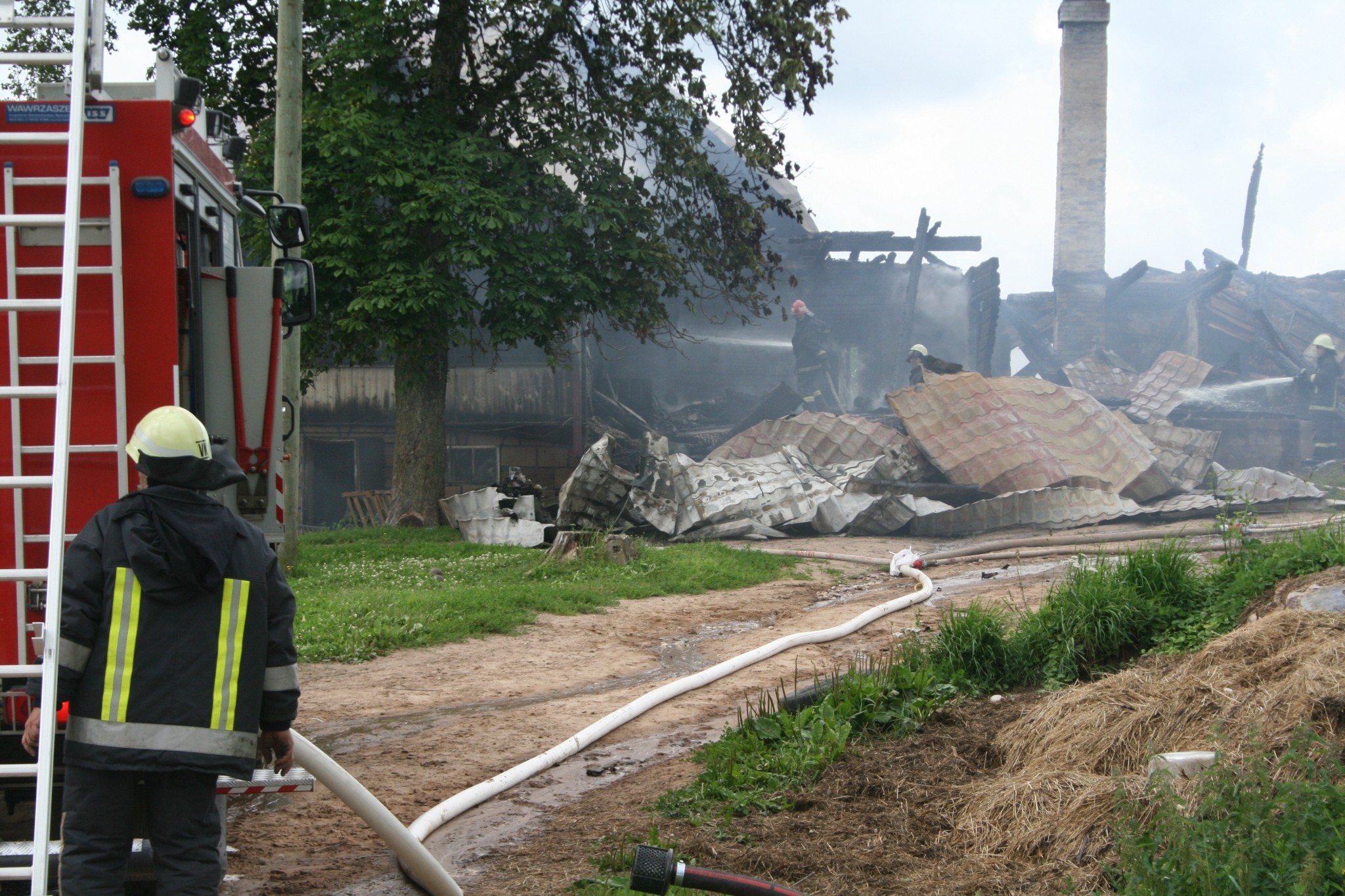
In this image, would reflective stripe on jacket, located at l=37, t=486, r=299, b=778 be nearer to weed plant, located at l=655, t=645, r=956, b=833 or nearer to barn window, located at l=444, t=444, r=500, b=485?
weed plant, located at l=655, t=645, r=956, b=833

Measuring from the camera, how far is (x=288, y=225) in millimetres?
5750

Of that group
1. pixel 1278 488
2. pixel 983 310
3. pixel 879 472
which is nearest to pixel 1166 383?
pixel 983 310

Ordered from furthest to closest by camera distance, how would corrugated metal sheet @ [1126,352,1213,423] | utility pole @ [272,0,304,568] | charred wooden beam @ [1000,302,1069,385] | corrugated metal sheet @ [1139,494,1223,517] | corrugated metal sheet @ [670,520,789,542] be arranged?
charred wooden beam @ [1000,302,1069,385] → corrugated metal sheet @ [1126,352,1213,423] → corrugated metal sheet @ [1139,494,1223,517] → corrugated metal sheet @ [670,520,789,542] → utility pole @ [272,0,304,568]

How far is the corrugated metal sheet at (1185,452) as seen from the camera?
785 inches

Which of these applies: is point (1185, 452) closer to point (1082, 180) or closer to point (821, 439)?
point (821, 439)

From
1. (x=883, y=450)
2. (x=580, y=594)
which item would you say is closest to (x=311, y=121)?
(x=580, y=594)

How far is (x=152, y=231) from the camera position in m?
3.87

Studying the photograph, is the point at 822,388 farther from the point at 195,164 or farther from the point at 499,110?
the point at 195,164

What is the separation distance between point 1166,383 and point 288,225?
25.4 metres

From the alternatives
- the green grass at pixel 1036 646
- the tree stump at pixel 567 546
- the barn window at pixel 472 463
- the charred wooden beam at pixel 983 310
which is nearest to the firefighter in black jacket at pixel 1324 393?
the charred wooden beam at pixel 983 310

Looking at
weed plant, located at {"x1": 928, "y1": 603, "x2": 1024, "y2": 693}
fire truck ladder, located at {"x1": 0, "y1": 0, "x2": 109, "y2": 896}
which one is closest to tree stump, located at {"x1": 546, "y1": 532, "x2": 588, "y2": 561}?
weed plant, located at {"x1": 928, "y1": 603, "x2": 1024, "y2": 693}

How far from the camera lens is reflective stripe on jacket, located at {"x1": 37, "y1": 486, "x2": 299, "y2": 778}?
293 cm

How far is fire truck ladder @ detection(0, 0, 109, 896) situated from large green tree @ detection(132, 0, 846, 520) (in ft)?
34.1

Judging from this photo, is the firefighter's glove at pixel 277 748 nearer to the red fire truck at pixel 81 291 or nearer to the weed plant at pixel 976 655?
the red fire truck at pixel 81 291
